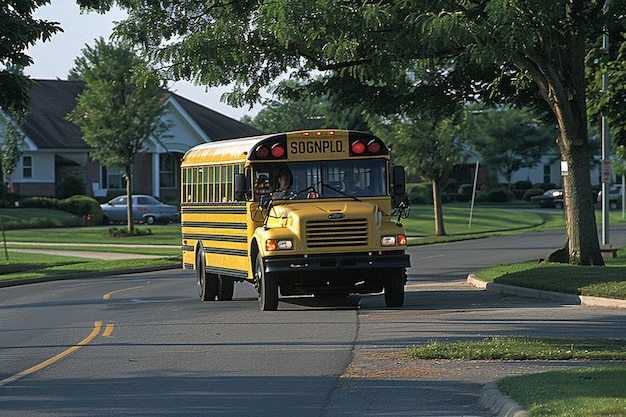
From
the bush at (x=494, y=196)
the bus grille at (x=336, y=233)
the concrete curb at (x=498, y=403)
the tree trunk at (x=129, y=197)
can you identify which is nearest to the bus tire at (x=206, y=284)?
the bus grille at (x=336, y=233)

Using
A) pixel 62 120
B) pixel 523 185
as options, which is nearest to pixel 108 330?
pixel 62 120

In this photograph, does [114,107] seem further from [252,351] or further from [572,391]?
[572,391]

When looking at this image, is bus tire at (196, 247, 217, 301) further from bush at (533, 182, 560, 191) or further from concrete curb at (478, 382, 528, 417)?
bush at (533, 182, 560, 191)

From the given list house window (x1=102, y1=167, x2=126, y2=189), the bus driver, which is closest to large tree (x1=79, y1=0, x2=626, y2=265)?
the bus driver

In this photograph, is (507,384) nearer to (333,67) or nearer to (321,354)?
(321,354)

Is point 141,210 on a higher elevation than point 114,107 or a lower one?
lower

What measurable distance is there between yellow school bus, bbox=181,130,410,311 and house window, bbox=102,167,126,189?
45.9 metres

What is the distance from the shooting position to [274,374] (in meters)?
12.2

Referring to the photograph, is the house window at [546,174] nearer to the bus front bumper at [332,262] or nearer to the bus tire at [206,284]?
the bus tire at [206,284]

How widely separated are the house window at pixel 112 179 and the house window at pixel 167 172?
2.84 metres

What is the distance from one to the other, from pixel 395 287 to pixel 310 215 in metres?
2.07

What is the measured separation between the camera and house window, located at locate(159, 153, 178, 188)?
226 feet

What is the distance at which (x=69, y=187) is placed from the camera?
205 ft

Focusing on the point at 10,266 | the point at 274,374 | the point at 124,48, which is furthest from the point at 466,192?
the point at 274,374
